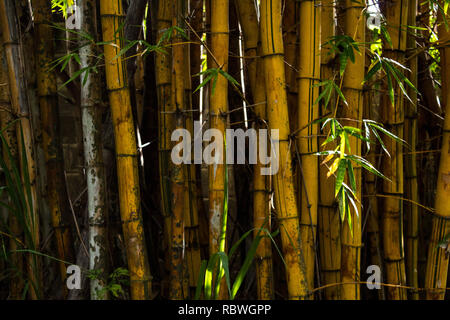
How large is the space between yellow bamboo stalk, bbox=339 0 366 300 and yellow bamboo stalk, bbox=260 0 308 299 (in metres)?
0.17

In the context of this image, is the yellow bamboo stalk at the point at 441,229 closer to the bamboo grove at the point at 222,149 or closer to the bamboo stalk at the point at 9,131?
the bamboo grove at the point at 222,149

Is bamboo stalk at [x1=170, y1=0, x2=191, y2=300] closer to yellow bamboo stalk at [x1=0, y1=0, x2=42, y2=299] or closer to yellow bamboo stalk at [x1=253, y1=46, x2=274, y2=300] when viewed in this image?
yellow bamboo stalk at [x1=253, y1=46, x2=274, y2=300]

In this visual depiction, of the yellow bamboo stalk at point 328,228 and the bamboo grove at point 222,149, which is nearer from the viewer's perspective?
the bamboo grove at point 222,149

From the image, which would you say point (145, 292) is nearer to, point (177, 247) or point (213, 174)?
point (177, 247)

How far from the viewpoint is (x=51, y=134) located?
157cm

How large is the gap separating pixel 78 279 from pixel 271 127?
0.74m

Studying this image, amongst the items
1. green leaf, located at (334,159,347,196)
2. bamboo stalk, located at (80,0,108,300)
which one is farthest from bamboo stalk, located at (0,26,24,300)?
green leaf, located at (334,159,347,196)

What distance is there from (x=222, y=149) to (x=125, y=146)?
0.87ft

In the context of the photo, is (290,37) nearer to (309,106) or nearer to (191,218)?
(309,106)

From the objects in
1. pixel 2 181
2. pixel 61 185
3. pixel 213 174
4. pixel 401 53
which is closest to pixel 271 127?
pixel 213 174

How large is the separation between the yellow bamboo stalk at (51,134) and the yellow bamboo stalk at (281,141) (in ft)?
2.57

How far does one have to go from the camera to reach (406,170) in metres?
1.58

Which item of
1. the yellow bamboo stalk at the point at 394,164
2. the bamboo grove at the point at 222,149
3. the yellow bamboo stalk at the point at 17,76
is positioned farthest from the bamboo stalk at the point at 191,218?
the yellow bamboo stalk at the point at 394,164

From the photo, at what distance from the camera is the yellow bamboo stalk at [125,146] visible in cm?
122
